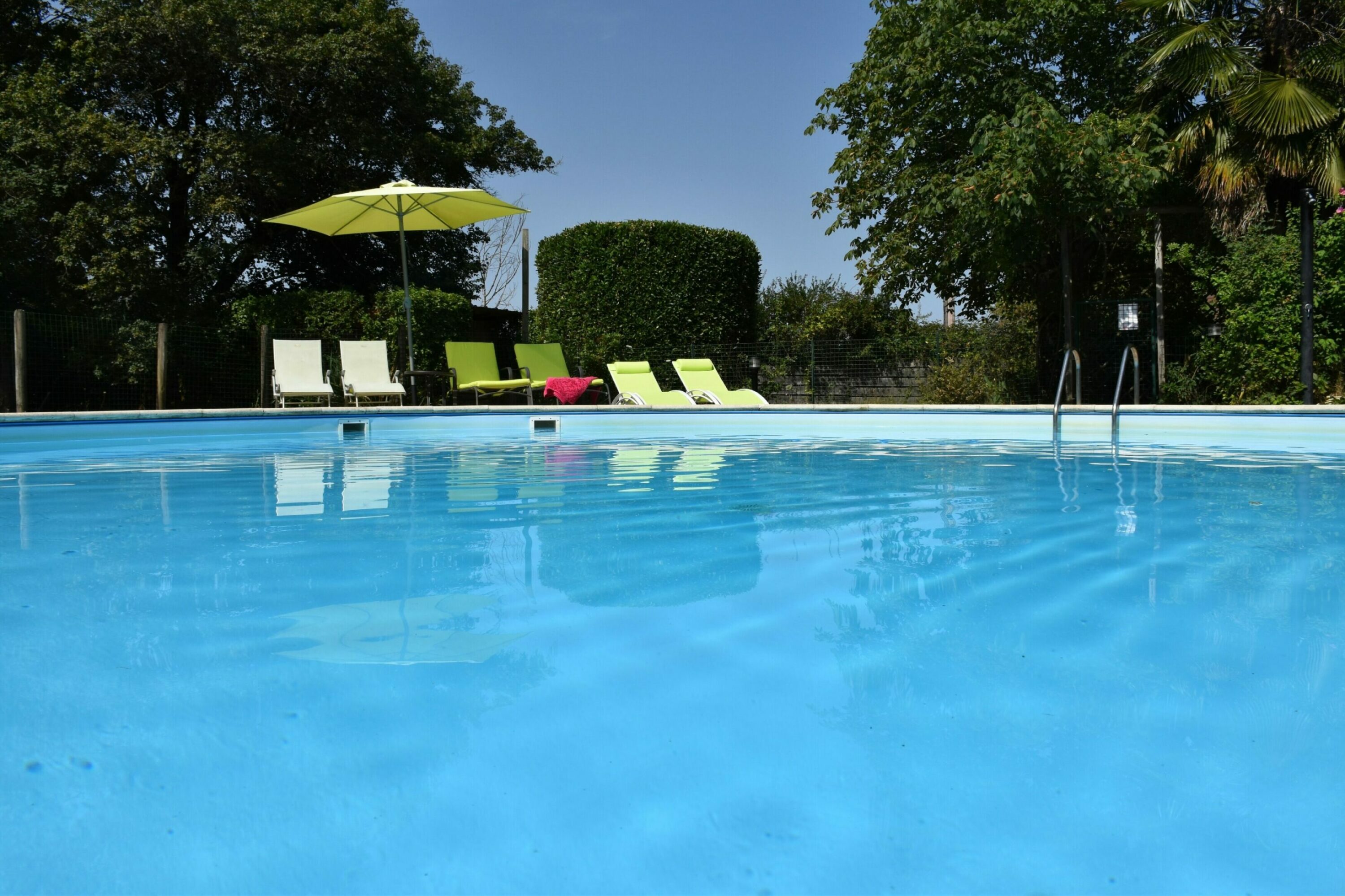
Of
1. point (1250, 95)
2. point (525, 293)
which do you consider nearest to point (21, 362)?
point (525, 293)

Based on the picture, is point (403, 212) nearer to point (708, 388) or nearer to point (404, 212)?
point (404, 212)

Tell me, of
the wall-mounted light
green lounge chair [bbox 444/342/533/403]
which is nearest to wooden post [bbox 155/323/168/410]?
green lounge chair [bbox 444/342/533/403]

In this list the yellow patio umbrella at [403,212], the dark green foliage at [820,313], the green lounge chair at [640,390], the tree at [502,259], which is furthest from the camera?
the tree at [502,259]

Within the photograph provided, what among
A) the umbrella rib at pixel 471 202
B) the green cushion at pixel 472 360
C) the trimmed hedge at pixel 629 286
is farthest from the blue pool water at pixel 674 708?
→ the trimmed hedge at pixel 629 286

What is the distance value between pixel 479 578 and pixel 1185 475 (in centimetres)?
461

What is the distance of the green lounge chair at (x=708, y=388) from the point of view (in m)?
13.0

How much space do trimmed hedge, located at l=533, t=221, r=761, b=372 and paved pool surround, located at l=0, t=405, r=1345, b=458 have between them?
413 centimetres

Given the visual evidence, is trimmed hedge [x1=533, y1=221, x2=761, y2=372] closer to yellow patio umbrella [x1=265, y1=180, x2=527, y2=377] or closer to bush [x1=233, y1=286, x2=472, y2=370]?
bush [x1=233, y1=286, x2=472, y2=370]

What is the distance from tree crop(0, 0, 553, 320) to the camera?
14523 mm

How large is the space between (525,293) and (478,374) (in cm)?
474

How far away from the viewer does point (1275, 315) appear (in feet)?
37.2

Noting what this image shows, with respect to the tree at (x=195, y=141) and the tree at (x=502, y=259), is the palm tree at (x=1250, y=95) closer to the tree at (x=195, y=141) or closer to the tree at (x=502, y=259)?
the tree at (x=195, y=141)

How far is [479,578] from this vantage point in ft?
9.45

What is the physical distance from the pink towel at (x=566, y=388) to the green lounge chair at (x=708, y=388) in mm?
1376
